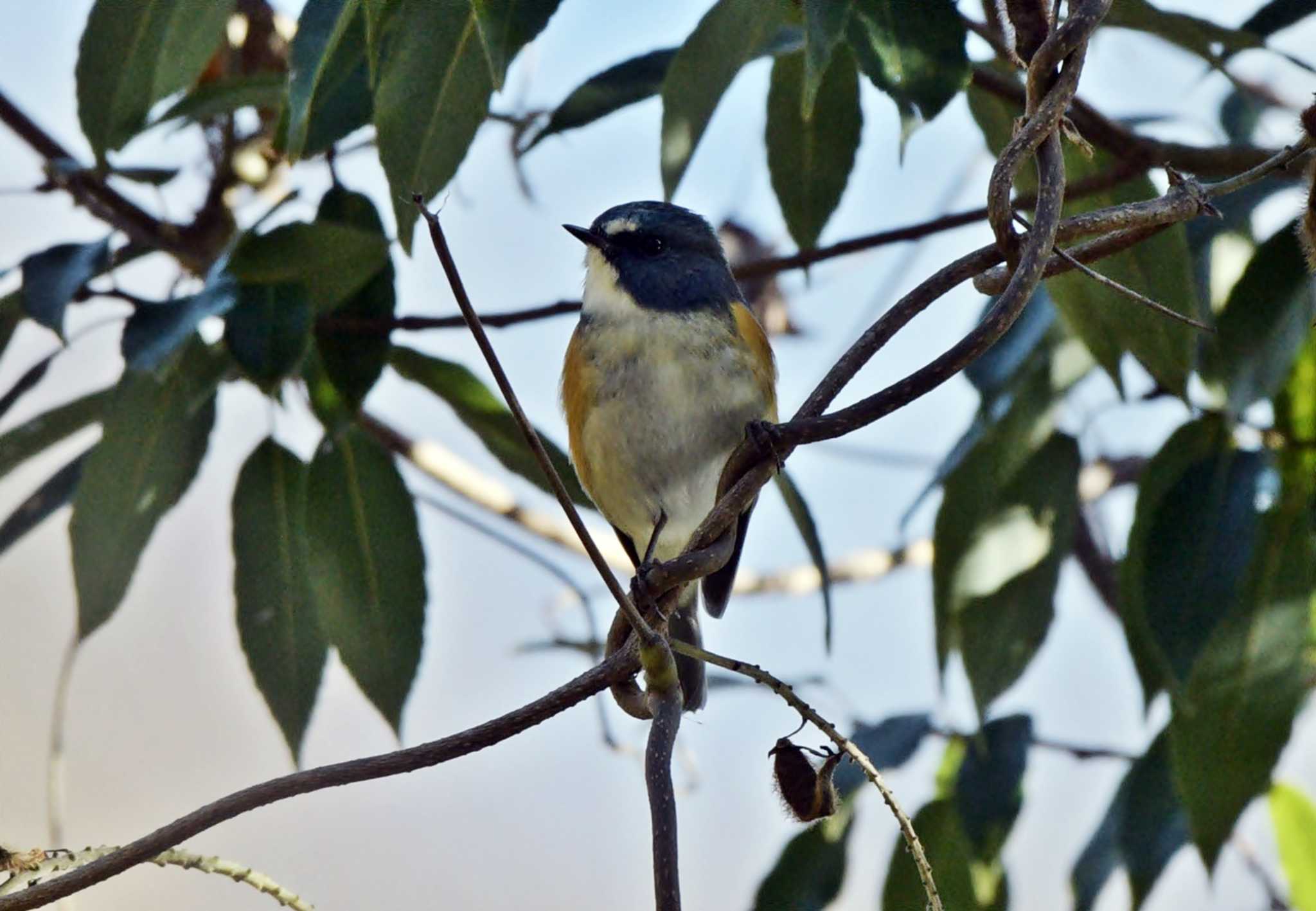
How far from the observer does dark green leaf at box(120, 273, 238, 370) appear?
1979 millimetres

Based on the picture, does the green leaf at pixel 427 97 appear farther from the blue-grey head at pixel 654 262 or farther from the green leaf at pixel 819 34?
the blue-grey head at pixel 654 262

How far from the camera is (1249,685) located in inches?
95.0

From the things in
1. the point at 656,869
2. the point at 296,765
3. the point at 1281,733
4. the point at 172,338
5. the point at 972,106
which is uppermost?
the point at 972,106

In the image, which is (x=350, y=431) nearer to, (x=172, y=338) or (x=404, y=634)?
(x=404, y=634)

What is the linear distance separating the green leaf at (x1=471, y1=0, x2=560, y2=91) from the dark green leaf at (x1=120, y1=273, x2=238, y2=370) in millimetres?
499

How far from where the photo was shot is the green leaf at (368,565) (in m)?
2.41

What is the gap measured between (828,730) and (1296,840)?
6.09 ft

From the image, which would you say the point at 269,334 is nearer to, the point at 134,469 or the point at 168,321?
the point at 168,321

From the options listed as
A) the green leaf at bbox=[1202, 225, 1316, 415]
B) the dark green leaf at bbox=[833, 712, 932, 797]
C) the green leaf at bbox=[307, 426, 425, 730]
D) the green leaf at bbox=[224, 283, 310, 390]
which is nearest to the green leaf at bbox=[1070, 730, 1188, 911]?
the dark green leaf at bbox=[833, 712, 932, 797]

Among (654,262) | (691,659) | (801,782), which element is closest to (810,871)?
(691,659)

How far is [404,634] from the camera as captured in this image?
2.43m

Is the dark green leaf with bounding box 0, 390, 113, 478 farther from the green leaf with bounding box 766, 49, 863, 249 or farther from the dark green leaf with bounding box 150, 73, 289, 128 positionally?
the green leaf with bounding box 766, 49, 863, 249

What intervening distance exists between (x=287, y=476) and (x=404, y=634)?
41 cm

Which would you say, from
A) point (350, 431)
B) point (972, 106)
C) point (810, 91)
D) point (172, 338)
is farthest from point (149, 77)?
point (972, 106)
